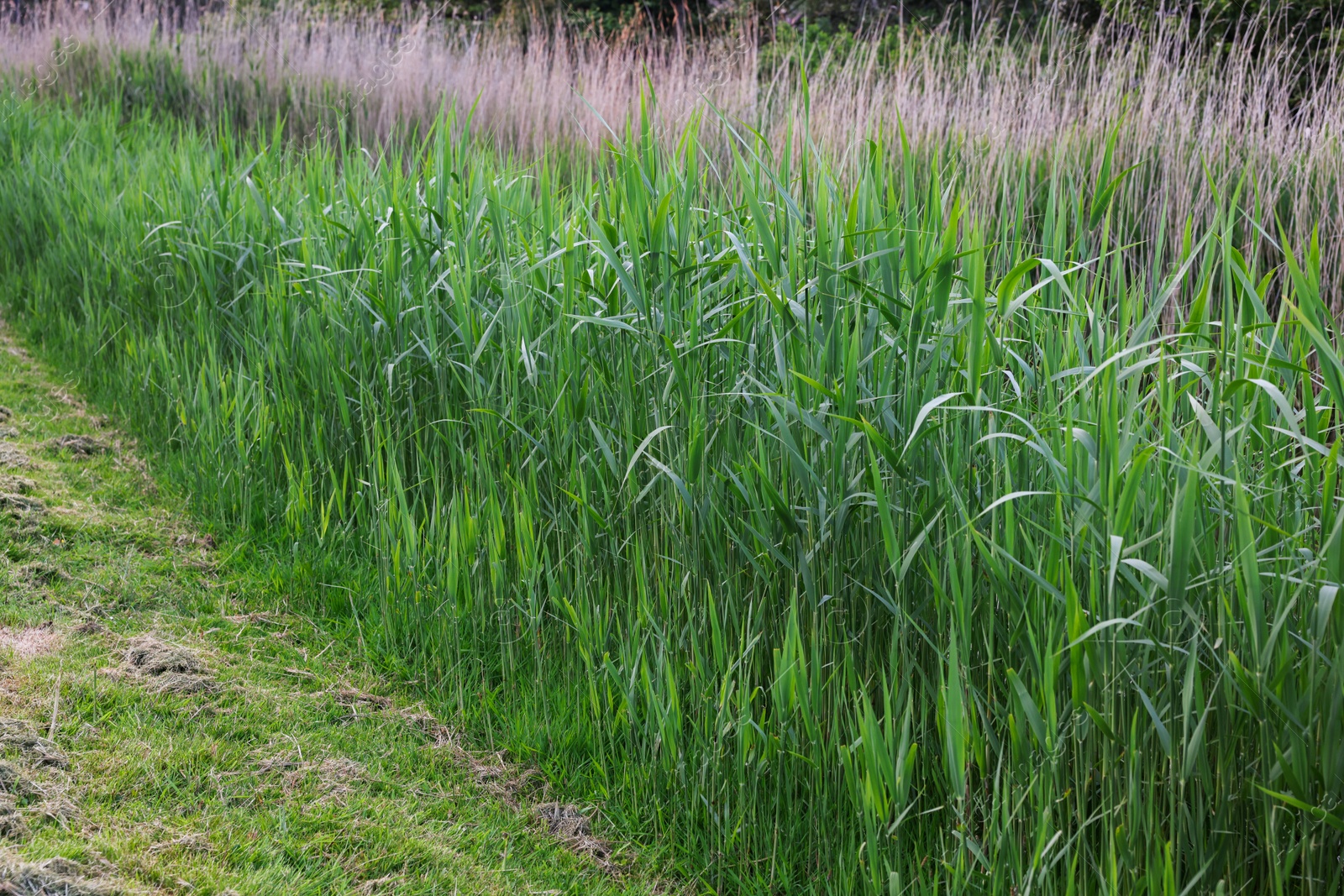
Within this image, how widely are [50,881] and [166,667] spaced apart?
859 millimetres

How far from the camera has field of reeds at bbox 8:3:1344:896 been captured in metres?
1.49

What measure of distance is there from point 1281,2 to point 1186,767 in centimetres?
618

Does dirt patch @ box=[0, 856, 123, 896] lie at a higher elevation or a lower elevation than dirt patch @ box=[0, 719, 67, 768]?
higher

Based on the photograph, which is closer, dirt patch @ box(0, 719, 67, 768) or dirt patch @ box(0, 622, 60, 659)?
dirt patch @ box(0, 719, 67, 768)

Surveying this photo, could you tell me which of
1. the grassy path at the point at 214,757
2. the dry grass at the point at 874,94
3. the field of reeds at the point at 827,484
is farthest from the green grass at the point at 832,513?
the dry grass at the point at 874,94

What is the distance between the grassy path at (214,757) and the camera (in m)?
1.92

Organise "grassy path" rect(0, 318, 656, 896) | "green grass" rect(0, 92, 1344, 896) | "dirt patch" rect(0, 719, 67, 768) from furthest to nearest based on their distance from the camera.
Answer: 1. "dirt patch" rect(0, 719, 67, 768)
2. "grassy path" rect(0, 318, 656, 896)
3. "green grass" rect(0, 92, 1344, 896)

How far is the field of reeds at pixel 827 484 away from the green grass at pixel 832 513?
1 cm

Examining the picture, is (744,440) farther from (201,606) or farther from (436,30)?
(436,30)

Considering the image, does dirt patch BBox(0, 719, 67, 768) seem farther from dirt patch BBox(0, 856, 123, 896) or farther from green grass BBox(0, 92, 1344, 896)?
green grass BBox(0, 92, 1344, 896)

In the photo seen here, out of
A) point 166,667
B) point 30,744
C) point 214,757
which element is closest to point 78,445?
point 166,667

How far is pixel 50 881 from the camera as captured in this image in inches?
67.4

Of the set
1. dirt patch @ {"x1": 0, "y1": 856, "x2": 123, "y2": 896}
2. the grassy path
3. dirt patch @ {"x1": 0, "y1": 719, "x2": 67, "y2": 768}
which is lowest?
the grassy path

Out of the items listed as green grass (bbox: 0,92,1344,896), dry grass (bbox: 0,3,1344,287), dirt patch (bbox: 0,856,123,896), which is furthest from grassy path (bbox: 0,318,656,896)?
dry grass (bbox: 0,3,1344,287)
